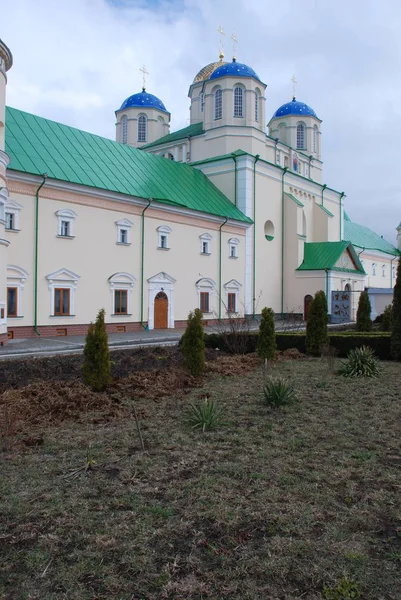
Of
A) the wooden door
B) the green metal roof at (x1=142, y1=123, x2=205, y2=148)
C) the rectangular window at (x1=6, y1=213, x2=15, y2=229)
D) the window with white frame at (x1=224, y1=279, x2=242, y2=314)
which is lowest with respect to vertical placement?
the wooden door

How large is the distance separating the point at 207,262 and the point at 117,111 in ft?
62.7

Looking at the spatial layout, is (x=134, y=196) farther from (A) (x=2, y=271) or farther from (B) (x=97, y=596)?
(B) (x=97, y=596)

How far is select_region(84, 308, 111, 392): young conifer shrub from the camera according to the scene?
9.19 meters

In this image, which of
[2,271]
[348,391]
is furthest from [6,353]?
[348,391]

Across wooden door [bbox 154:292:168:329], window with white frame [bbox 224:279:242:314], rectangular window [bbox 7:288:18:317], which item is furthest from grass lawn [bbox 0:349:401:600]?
window with white frame [bbox 224:279:242:314]

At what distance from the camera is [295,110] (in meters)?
41.1

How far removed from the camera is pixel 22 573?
3.38 m

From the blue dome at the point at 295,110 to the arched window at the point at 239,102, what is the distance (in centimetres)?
905

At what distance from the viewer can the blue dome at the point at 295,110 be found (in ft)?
135

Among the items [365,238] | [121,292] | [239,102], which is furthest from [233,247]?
[365,238]

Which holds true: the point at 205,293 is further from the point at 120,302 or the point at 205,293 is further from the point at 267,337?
the point at 267,337

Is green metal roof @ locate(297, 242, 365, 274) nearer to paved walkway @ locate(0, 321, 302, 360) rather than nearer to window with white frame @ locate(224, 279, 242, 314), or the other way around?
window with white frame @ locate(224, 279, 242, 314)

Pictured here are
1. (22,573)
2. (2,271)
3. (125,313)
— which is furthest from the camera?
(125,313)

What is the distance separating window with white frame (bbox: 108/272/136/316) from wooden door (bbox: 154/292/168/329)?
6.23 feet
